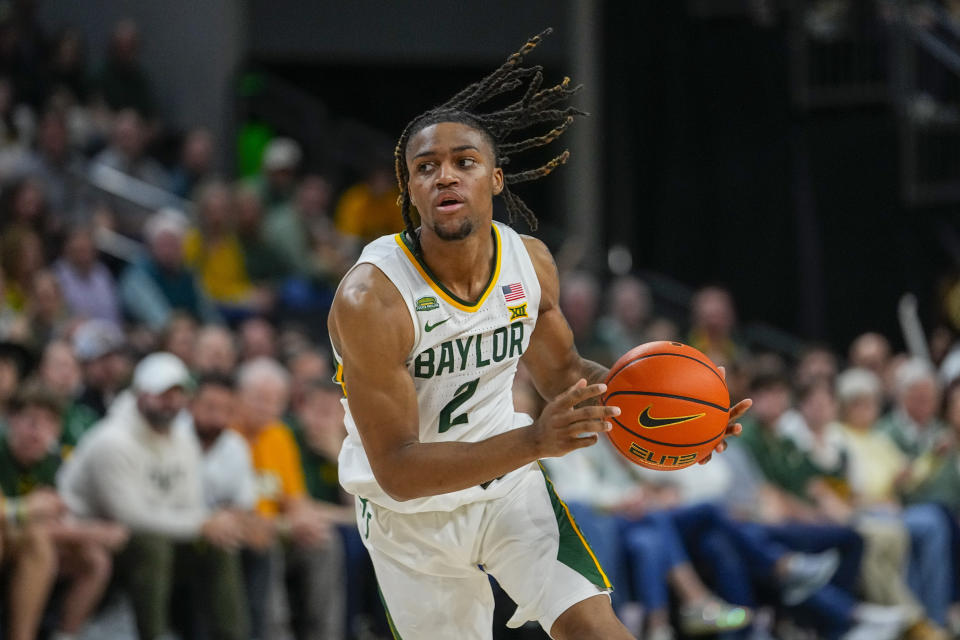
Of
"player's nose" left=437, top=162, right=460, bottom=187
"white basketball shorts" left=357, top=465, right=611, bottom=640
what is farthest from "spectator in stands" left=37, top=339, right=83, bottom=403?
"player's nose" left=437, top=162, right=460, bottom=187

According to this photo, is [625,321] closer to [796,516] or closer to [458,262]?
[796,516]

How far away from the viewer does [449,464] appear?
370 centimetres

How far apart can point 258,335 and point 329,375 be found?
90cm

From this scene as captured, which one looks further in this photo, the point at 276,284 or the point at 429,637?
the point at 276,284

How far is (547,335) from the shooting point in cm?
446

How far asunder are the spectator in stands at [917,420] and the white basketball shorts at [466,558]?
604 centimetres

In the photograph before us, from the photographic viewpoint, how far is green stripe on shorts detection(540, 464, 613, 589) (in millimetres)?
4125

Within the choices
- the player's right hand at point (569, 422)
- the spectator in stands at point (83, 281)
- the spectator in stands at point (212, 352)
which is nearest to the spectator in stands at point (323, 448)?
the spectator in stands at point (212, 352)

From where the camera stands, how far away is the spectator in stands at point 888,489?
8789mm

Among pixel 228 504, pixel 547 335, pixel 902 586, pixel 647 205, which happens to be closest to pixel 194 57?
pixel 647 205

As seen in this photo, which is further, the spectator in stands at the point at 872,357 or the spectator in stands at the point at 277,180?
the spectator in stands at the point at 277,180

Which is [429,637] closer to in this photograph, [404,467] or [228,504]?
[404,467]

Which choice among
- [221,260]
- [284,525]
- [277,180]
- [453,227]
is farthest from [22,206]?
[453,227]

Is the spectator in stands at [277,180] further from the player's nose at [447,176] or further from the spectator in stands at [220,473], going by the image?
the player's nose at [447,176]
